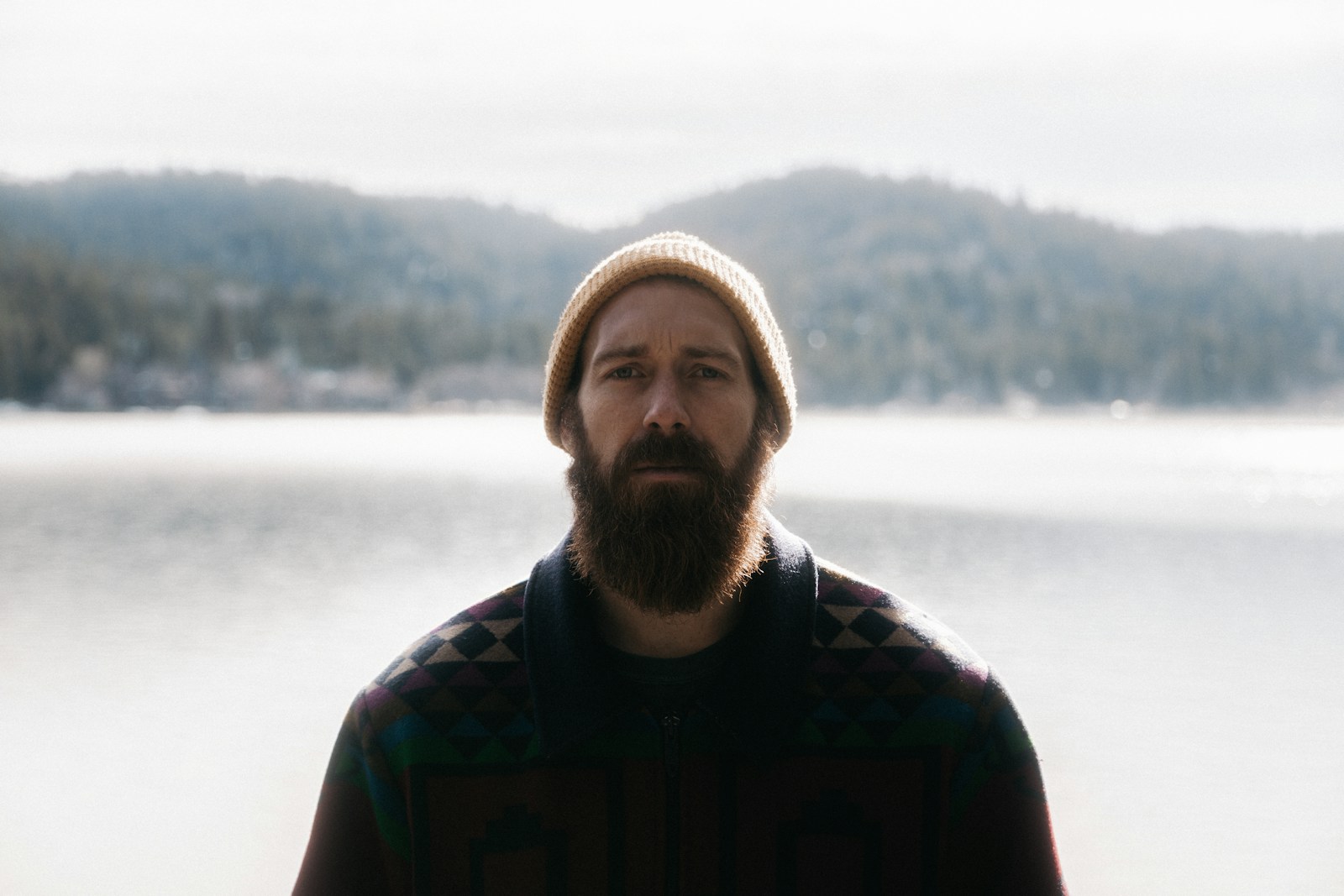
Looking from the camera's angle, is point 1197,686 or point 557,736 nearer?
point 557,736

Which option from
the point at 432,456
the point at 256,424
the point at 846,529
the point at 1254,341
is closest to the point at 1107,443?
the point at 432,456

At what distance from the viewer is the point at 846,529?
82.8 ft

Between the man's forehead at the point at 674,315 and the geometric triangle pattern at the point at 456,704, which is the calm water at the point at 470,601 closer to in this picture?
the geometric triangle pattern at the point at 456,704

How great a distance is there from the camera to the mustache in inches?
78.2

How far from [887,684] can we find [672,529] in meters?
0.44

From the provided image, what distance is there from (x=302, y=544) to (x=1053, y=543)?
1468cm

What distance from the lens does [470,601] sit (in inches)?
646

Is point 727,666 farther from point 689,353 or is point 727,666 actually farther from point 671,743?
point 689,353

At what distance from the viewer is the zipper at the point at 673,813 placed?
187 cm

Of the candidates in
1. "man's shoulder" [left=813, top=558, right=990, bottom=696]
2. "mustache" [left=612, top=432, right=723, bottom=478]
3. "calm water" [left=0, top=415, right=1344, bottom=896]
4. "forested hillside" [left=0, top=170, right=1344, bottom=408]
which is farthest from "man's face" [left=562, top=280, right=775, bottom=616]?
"forested hillside" [left=0, top=170, right=1344, bottom=408]

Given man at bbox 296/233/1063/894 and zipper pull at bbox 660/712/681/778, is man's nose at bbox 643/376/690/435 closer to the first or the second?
man at bbox 296/233/1063/894

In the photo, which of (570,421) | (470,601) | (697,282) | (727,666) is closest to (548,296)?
(470,601)

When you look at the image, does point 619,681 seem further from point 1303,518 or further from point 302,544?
point 1303,518

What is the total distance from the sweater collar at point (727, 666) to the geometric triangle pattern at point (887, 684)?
42mm
